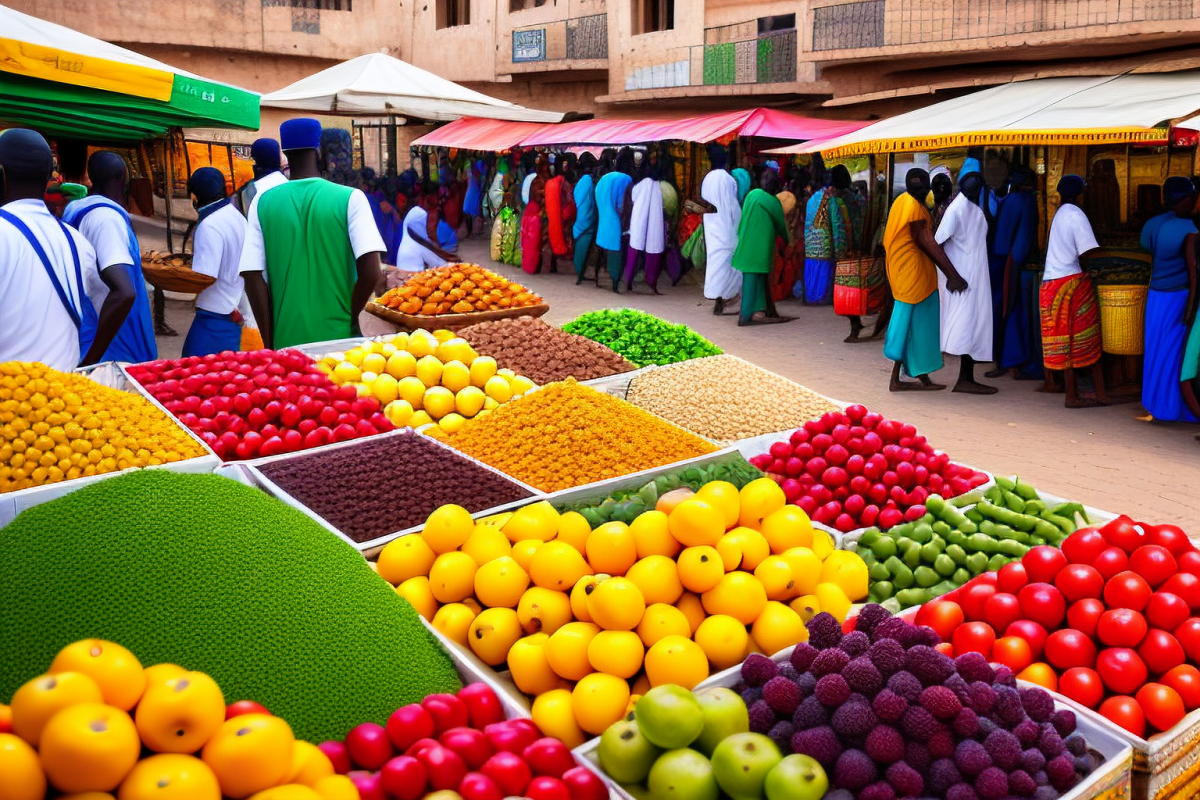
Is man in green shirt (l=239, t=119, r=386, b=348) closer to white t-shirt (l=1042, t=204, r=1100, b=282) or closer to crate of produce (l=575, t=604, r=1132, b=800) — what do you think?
crate of produce (l=575, t=604, r=1132, b=800)

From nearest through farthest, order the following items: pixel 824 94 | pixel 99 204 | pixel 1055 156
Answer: pixel 99 204
pixel 1055 156
pixel 824 94

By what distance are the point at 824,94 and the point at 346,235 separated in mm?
11539

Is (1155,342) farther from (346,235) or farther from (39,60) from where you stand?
(39,60)

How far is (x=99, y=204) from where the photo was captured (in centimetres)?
462

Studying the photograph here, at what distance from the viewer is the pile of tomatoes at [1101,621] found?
212 centimetres

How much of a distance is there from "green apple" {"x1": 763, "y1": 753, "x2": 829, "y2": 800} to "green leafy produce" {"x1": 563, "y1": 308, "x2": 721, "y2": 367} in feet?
12.4

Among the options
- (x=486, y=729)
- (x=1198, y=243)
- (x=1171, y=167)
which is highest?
(x=1171, y=167)

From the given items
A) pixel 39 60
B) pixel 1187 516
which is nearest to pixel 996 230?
pixel 1187 516

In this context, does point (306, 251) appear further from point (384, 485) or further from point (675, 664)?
point (675, 664)

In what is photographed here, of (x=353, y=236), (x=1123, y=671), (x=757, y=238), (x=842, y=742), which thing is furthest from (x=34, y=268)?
(x=757, y=238)

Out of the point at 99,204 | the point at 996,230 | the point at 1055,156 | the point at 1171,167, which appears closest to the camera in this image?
the point at 99,204

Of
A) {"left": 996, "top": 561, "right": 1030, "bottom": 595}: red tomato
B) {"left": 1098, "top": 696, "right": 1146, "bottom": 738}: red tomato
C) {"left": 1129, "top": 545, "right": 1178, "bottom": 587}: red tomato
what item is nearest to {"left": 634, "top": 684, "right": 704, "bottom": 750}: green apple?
{"left": 1098, "top": 696, "right": 1146, "bottom": 738}: red tomato

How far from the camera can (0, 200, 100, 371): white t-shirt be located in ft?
13.1

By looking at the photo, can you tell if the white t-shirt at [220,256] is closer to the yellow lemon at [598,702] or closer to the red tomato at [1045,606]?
the yellow lemon at [598,702]
